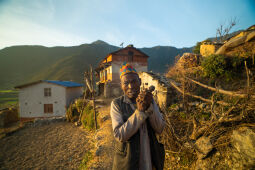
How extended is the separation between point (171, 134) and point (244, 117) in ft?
6.61

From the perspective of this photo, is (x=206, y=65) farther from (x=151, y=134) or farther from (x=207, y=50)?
(x=151, y=134)

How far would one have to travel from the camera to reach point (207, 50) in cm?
963

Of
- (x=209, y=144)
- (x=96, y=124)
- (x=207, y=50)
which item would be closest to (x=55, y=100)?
(x=96, y=124)

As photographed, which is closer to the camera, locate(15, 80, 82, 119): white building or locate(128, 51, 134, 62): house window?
locate(15, 80, 82, 119): white building

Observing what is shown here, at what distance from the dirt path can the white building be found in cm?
526

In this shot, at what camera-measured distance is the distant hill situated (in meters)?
51.9

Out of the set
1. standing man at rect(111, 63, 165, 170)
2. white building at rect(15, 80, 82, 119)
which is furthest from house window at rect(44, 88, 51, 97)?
standing man at rect(111, 63, 165, 170)

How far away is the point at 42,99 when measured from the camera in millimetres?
16266

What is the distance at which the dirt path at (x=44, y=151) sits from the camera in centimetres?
657

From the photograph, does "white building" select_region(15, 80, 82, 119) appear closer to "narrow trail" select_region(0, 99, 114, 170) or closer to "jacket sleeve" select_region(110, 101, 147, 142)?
"narrow trail" select_region(0, 99, 114, 170)

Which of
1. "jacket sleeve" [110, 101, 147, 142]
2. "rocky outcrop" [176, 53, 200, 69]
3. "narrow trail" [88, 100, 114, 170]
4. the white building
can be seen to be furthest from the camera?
the white building

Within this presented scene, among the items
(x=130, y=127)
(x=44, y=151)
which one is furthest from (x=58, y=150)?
(x=130, y=127)

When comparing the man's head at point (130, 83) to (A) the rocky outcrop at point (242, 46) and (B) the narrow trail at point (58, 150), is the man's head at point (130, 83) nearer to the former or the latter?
(B) the narrow trail at point (58, 150)

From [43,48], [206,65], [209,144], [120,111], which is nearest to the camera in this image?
[120,111]
